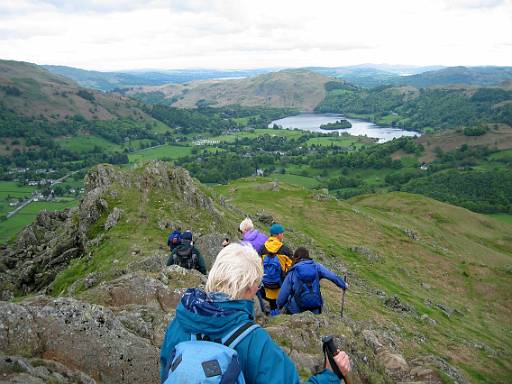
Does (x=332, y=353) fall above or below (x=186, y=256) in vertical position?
above

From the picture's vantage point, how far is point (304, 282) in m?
14.6

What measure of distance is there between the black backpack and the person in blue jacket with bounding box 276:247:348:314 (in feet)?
26.4

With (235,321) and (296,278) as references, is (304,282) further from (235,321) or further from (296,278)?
(235,321)

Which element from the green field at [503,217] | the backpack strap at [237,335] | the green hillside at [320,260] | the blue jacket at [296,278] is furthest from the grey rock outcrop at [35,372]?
the green field at [503,217]

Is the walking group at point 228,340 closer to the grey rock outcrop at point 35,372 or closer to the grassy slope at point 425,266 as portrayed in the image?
the grey rock outcrop at point 35,372

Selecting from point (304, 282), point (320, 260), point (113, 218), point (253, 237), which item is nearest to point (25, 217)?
point (320, 260)

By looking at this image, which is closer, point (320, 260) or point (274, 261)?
point (274, 261)

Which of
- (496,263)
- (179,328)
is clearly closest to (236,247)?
(179,328)

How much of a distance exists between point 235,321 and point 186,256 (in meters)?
16.9

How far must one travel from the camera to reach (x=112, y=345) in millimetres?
12508

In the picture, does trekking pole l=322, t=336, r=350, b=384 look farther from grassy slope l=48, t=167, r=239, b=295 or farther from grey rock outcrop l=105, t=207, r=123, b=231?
grey rock outcrop l=105, t=207, r=123, b=231

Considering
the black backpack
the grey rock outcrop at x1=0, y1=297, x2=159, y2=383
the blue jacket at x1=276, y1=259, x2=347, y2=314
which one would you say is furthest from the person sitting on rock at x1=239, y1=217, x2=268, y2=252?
the grey rock outcrop at x1=0, y1=297, x2=159, y2=383

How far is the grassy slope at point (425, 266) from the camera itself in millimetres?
36603

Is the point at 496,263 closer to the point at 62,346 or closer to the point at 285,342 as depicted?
the point at 285,342
